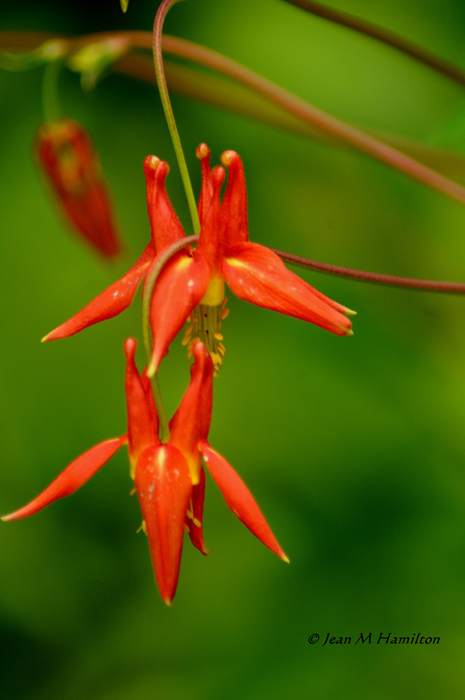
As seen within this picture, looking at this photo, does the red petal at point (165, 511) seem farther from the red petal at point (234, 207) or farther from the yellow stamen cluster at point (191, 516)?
the red petal at point (234, 207)

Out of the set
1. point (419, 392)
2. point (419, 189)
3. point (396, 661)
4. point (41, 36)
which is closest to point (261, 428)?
point (419, 392)

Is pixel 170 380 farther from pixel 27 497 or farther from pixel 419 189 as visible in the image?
pixel 419 189

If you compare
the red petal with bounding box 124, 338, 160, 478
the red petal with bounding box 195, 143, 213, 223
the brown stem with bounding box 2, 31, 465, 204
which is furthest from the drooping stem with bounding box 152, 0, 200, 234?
the brown stem with bounding box 2, 31, 465, 204

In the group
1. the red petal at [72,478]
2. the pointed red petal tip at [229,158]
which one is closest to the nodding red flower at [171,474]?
the red petal at [72,478]

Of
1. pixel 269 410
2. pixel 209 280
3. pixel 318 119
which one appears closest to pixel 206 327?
pixel 209 280

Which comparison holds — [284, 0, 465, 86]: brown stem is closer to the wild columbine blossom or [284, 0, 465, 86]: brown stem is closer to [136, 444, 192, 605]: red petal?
the wild columbine blossom
